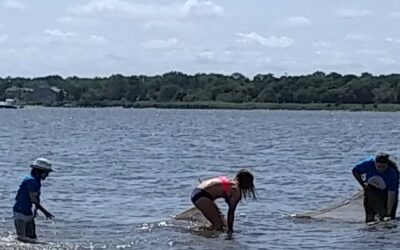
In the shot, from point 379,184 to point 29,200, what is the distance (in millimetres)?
6630

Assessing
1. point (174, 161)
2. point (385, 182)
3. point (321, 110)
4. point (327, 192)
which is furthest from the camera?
point (321, 110)

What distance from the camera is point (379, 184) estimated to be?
20391 millimetres

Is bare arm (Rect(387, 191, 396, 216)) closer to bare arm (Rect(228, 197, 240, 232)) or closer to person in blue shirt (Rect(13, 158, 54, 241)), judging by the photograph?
bare arm (Rect(228, 197, 240, 232))

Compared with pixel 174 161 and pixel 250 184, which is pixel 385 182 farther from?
pixel 174 161

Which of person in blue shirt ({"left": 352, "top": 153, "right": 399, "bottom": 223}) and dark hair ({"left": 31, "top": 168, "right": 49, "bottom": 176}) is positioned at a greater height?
dark hair ({"left": 31, "top": 168, "right": 49, "bottom": 176})

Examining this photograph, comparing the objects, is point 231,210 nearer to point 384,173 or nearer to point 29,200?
point 384,173

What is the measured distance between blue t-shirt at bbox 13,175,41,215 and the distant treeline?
446 ft

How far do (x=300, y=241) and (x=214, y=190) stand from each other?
1.83m

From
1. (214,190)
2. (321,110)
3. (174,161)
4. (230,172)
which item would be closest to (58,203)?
(214,190)

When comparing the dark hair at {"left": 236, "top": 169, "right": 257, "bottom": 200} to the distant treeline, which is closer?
the dark hair at {"left": 236, "top": 169, "right": 257, "bottom": 200}

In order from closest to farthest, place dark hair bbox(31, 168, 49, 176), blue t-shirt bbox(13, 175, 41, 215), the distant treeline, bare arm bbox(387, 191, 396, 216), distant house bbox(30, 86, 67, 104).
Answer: dark hair bbox(31, 168, 49, 176) < blue t-shirt bbox(13, 175, 41, 215) < bare arm bbox(387, 191, 396, 216) < the distant treeline < distant house bbox(30, 86, 67, 104)

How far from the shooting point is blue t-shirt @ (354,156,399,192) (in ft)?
66.3

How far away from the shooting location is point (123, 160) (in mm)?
47531

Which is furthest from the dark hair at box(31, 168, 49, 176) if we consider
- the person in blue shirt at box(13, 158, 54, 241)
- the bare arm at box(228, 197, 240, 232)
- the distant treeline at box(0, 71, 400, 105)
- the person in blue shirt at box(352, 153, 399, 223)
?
the distant treeline at box(0, 71, 400, 105)
